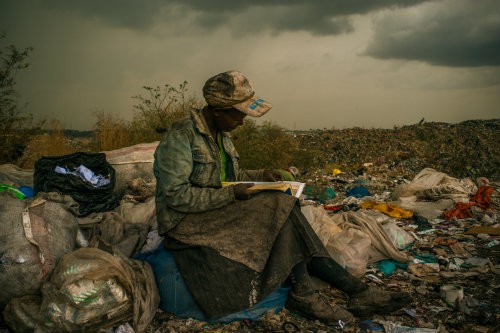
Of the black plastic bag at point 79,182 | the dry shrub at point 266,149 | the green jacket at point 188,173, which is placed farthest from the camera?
the dry shrub at point 266,149

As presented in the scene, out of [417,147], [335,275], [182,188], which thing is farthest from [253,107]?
[417,147]

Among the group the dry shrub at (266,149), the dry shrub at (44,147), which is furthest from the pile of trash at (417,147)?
the dry shrub at (44,147)

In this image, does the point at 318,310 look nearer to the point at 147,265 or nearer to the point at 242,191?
the point at 242,191

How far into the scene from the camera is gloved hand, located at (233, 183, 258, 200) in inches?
101

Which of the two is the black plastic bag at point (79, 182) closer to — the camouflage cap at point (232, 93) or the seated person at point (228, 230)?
the seated person at point (228, 230)

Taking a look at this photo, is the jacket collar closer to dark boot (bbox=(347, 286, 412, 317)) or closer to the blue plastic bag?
the blue plastic bag

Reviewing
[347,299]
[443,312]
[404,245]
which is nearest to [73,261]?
[347,299]

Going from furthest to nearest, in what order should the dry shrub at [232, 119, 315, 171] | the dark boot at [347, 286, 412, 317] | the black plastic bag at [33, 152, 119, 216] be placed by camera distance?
the dry shrub at [232, 119, 315, 171] → the black plastic bag at [33, 152, 119, 216] → the dark boot at [347, 286, 412, 317]

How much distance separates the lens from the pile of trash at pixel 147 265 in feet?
8.02

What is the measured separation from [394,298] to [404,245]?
4.98 feet

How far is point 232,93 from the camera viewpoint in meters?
2.65

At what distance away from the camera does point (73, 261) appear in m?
2.50

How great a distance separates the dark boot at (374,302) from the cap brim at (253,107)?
140 cm

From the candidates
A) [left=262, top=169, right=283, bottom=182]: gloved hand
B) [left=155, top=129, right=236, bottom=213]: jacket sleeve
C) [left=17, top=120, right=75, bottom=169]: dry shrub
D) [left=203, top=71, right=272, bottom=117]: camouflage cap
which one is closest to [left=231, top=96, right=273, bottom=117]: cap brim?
[left=203, top=71, right=272, bottom=117]: camouflage cap
